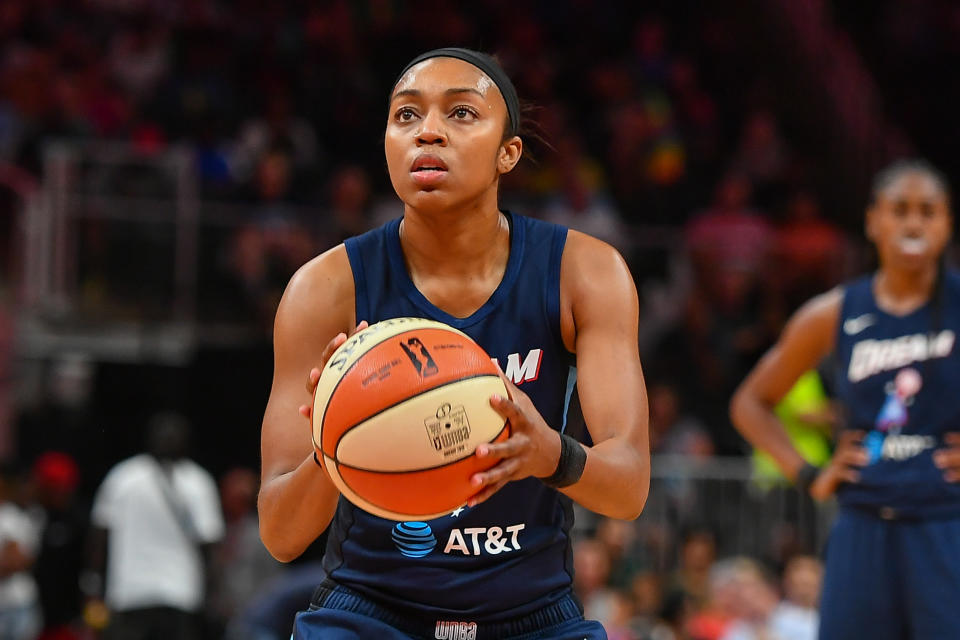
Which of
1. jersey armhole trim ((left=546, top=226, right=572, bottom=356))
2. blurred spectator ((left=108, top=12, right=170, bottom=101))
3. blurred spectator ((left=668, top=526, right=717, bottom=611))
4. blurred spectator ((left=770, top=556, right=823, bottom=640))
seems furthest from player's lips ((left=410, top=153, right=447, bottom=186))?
blurred spectator ((left=108, top=12, right=170, bottom=101))

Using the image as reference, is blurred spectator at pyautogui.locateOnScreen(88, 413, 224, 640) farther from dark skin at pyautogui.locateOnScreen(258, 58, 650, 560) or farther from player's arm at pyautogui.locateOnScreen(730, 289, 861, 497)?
dark skin at pyautogui.locateOnScreen(258, 58, 650, 560)

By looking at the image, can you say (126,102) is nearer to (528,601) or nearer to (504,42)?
(504,42)

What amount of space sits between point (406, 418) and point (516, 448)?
27 cm

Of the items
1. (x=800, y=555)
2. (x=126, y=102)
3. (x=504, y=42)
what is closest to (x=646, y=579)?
(x=800, y=555)

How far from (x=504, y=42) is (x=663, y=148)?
2.27 meters

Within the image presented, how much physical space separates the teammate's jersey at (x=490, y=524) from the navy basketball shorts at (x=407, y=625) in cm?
3

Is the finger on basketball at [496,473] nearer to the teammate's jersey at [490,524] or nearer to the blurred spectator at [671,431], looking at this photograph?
the teammate's jersey at [490,524]

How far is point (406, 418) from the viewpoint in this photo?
3.11 metres

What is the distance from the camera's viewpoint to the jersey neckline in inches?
148

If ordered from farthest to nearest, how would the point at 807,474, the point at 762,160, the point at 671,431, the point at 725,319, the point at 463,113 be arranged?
the point at 762,160 < the point at 725,319 < the point at 671,431 < the point at 807,474 < the point at 463,113

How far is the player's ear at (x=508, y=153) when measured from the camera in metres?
3.82

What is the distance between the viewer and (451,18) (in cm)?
1533

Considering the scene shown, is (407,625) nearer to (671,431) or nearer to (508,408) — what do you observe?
(508,408)

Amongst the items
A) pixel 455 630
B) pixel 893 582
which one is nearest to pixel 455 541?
pixel 455 630
